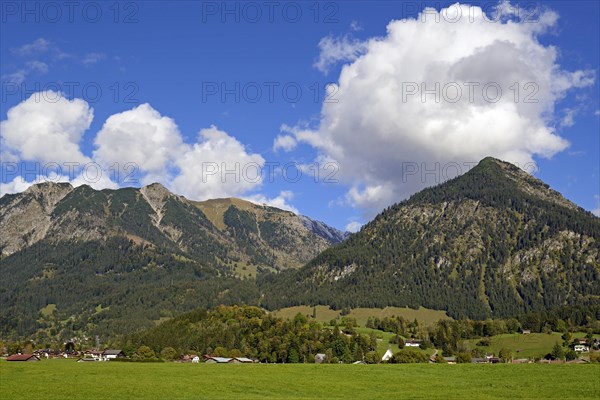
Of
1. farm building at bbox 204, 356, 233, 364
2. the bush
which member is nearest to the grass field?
the bush

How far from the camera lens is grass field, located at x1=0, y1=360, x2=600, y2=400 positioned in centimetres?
7506

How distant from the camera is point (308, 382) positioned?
290 ft

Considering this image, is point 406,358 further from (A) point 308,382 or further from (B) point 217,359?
(A) point 308,382

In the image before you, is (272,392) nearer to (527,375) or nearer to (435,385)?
(435,385)

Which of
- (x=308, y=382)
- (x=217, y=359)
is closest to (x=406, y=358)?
(x=217, y=359)

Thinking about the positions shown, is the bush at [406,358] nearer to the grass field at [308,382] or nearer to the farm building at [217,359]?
the grass field at [308,382]

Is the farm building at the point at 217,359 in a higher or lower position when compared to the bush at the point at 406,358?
lower

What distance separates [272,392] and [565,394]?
3765 cm

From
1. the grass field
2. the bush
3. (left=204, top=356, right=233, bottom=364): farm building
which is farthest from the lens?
(left=204, top=356, right=233, bottom=364): farm building

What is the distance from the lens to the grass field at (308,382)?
246 ft

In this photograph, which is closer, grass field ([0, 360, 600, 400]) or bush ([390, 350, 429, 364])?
grass field ([0, 360, 600, 400])

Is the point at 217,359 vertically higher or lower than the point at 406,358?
lower

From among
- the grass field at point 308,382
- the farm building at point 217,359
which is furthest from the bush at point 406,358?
the farm building at point 217,359

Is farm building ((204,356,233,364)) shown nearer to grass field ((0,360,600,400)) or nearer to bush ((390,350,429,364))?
bush ((390,350,429,364))
